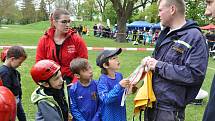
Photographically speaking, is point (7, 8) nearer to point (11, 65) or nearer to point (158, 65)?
point (11, 65)

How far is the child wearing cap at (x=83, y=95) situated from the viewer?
4469 mm

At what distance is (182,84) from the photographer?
3627mm

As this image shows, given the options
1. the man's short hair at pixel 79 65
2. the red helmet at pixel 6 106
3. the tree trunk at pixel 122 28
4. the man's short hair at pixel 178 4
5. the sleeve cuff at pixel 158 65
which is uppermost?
the man's short hair at pixel 178 4

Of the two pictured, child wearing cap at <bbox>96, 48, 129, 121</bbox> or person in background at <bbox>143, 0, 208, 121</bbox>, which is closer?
person in background at <bbox>143, 0, 208, 121</bbox>

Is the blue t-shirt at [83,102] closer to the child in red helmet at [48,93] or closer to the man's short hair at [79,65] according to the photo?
the man's short hair at [79,65]

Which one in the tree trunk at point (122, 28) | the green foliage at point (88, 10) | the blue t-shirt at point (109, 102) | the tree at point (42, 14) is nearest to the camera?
the blue t-shirt at point (109, 102)

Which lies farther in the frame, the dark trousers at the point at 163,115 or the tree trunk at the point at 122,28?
the tree trunk at the point at 122,28

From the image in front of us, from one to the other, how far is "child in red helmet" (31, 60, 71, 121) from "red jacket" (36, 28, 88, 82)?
1.22 meters

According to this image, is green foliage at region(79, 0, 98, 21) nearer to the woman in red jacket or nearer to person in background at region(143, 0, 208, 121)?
the woman in red jacket

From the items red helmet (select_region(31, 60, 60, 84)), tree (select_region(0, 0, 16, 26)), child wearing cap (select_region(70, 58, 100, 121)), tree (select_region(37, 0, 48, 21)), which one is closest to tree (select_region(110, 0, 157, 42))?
child wearing cap (select_region(70, 58, 100, 121))

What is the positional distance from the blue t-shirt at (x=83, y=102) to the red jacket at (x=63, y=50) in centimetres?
66

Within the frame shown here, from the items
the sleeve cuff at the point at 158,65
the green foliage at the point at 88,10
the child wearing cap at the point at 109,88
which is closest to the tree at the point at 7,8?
the green foliage at the point at 88,10

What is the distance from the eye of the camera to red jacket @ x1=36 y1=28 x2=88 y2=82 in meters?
5.10

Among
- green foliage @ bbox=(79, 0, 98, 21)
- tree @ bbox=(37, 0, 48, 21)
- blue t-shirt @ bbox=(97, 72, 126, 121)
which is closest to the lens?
blue t-shirt @ bbox=(97, 72, 126, 121)
